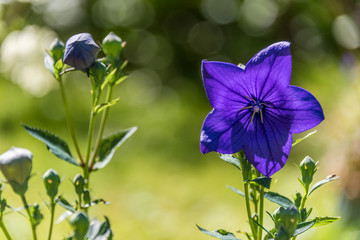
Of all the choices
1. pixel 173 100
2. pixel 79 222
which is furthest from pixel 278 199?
pixel 173 100

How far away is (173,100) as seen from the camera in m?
2.37

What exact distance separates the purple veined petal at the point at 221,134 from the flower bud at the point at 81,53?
116 millimetres

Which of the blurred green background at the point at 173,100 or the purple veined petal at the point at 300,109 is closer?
the purple veined petal at the point at 300,109

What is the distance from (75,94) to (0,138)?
631mm

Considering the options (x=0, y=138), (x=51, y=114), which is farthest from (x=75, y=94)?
(x=0, y=138)

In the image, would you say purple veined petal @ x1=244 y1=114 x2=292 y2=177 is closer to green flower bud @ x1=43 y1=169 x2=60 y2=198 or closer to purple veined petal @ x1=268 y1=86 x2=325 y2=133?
purple veined petal @ x1=268 y1=86 x2=325 y2=133

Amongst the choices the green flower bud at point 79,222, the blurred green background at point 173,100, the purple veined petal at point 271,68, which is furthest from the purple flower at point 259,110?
the blurred green background at point 173,100

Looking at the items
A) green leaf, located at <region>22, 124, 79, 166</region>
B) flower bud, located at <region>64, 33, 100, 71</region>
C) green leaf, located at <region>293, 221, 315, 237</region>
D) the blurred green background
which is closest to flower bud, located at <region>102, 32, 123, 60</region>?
flower bud, located at <region>64, 33, 100, 71</region>

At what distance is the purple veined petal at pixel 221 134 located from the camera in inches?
16.1

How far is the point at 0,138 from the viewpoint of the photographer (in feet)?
5.70

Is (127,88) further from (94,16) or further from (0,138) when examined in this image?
(0,138)

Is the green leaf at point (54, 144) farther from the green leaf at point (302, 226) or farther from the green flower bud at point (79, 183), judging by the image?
the green leaf at point (302, 226)

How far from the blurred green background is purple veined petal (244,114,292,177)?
754 mm

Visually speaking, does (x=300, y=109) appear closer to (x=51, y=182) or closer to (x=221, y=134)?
(x=221, y=134)
